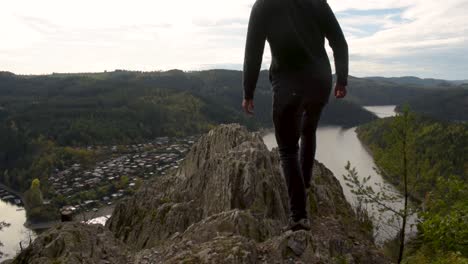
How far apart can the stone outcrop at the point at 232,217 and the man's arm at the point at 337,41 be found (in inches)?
98.7

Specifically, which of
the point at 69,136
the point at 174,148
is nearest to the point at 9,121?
the point at 69,136

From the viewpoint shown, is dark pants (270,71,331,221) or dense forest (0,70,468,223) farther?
dense forest (0,70,468,223)

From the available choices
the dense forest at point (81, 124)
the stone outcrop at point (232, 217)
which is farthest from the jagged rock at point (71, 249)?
the dense forest at point (81, 124)

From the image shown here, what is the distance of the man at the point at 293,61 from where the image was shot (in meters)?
5.52

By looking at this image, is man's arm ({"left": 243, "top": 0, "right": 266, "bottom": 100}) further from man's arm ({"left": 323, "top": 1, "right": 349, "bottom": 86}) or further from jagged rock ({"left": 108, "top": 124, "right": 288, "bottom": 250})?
jagged rock ({"left": 108, "top": 124, "right": 288, "bottom": 250})

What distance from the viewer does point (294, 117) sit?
228 inches

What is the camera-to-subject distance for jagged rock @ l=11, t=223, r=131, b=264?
6.07m

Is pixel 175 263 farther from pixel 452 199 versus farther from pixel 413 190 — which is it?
pixel 413 190

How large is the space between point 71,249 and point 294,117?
413cm

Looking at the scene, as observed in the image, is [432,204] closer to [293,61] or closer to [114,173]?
[293,61]

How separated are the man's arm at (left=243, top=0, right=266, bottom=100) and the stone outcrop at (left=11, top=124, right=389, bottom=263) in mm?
2324

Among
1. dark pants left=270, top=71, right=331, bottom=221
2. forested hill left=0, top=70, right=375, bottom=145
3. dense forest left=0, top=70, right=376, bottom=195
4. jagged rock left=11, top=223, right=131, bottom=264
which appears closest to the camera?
dark pants left=270, top=71, right=331, bottom=221

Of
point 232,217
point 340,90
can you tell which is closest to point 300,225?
point 232,217

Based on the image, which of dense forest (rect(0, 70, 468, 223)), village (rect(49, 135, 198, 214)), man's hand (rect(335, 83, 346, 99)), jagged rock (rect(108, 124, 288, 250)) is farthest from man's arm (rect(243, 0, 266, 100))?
dense forest (rect(0, 70, 468, 223))
